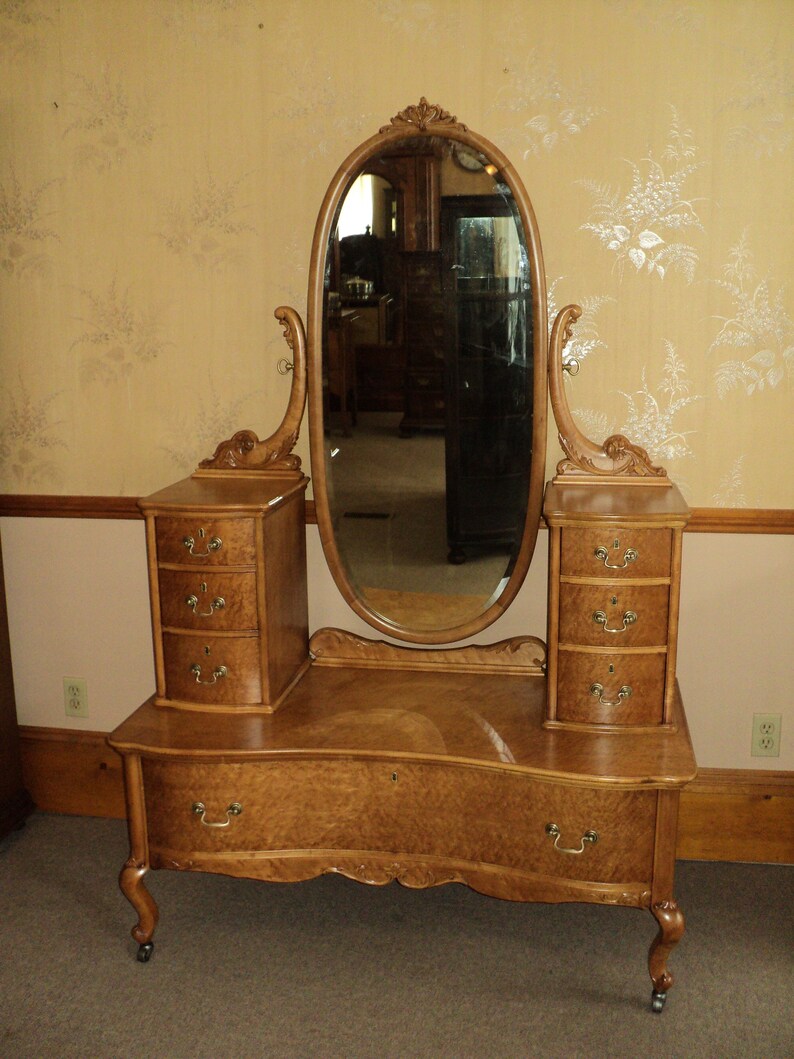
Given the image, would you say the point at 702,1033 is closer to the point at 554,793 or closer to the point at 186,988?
the point at 554,793

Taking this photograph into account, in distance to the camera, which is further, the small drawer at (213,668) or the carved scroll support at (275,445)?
the carved scroll support at (275,445)

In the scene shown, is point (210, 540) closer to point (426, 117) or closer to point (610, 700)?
point (610, 700)

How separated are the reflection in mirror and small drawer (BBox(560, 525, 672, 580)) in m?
0.31

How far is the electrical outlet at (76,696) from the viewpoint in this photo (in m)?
2.65

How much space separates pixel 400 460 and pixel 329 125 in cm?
74

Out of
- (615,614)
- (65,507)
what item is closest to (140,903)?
(65,507)

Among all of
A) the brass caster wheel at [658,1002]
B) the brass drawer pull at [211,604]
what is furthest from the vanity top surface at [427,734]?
the brass caster wheel at [658,1002]

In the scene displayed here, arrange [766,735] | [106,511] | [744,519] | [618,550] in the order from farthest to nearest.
→ 1. [106,511]
2. [766,735]
3. [744,519]
4. [618,550]

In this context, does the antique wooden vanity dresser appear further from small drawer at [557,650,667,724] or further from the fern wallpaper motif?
the fern wallpaper motif

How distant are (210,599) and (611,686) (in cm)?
81

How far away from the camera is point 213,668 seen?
2096 mm

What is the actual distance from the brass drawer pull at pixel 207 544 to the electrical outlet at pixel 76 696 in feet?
2.65

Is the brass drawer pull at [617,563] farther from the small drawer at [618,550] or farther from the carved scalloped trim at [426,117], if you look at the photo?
the carved scalloped trim at [426,117]

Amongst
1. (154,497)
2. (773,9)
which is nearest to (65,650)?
(154,497)
